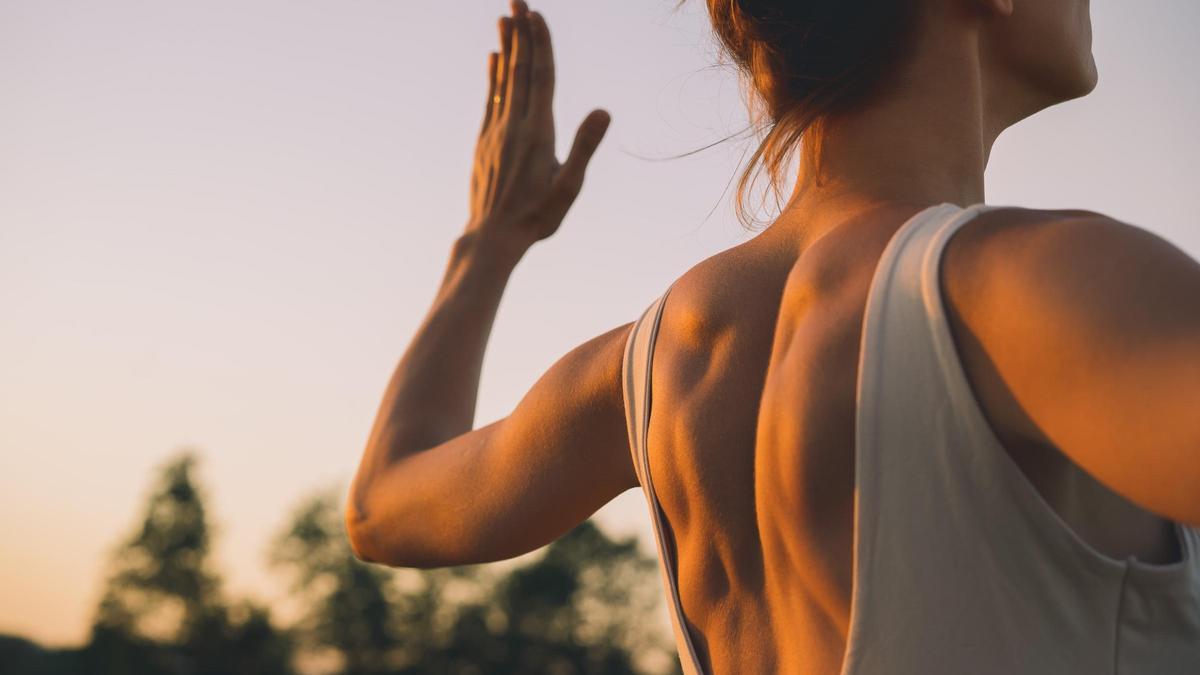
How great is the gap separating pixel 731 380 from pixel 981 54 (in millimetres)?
726

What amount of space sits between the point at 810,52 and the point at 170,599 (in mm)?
68631

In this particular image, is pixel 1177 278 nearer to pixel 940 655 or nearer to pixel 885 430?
pixel 885 430

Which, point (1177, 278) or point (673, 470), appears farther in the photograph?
point (673, 470)

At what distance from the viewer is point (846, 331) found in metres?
1.61

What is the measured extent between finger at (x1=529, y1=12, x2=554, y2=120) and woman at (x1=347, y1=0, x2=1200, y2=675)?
61 centimetres

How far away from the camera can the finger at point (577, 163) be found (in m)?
2.64

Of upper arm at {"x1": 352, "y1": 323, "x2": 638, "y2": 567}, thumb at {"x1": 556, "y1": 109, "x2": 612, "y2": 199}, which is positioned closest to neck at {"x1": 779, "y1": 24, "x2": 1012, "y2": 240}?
upper arm at {"x1": 352, "y1": 323, "x2": 638, "y2": 567}

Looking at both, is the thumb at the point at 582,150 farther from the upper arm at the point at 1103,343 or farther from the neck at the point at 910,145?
the upper arm at the point at 1103,343

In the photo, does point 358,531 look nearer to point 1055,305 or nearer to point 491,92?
point 491,92

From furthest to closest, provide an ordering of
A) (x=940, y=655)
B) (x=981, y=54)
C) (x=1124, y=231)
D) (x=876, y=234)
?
(x=981, y=54)
(x=876, y=234)
(x=940, y=655)
(x=1124, y=231)

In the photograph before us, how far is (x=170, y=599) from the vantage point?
65.2 meters

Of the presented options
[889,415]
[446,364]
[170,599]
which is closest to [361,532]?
[446,364]

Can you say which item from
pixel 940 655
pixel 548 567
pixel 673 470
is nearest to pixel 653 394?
pixel 673 470

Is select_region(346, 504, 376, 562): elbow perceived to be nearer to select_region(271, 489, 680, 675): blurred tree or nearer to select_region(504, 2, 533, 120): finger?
select_region(504, 2, 533, 120): finger
